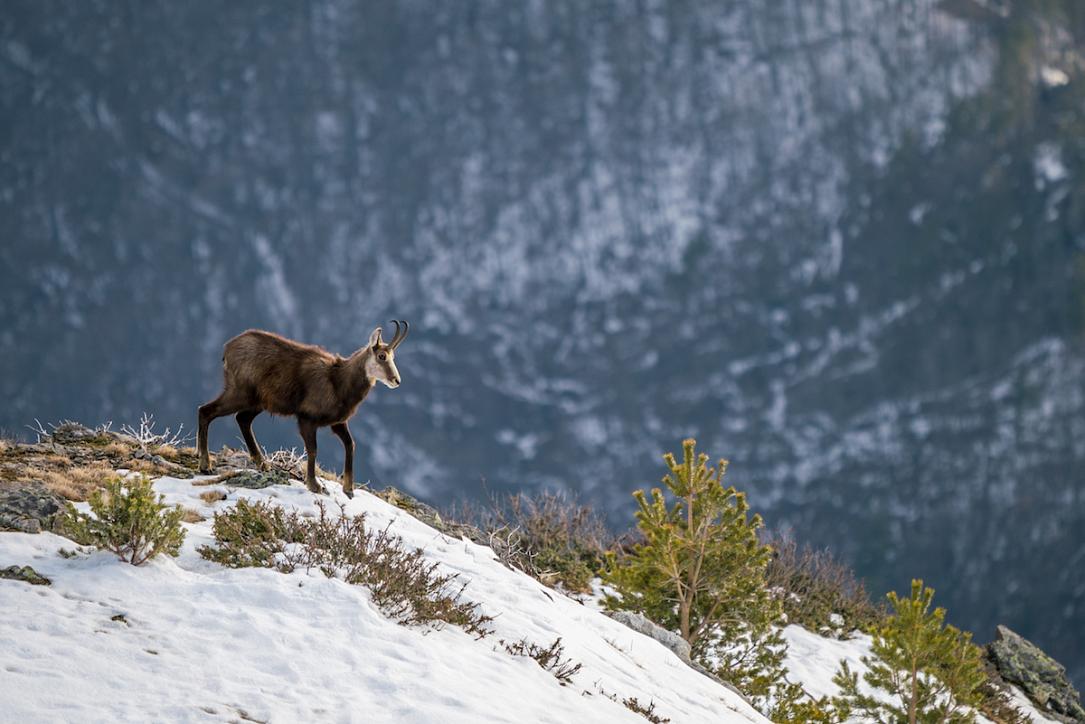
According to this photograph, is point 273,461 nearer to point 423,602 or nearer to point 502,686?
point 423,602

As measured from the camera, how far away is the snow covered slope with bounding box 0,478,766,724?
Result: 8812mm

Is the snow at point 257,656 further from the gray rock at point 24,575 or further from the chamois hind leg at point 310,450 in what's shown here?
the chamois hind leg at point 310,450

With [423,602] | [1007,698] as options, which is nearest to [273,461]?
[423,602]

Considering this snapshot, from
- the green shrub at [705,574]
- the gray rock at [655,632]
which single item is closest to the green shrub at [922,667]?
the green shrub at [705,574]

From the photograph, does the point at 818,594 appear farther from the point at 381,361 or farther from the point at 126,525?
the point at 126,525

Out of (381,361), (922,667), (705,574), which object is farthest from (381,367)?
(922,667)

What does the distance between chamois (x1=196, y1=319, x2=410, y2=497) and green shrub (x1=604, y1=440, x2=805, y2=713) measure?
3.88m

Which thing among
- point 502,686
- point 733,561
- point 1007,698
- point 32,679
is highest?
point 1007,698

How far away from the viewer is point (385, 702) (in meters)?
9.30

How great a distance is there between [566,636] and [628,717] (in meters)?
1.63

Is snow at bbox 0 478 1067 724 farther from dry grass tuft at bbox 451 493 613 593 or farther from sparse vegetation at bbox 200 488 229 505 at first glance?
dry grass tuft at bbox 451 493 613 593

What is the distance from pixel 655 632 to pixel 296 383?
5.04 metres

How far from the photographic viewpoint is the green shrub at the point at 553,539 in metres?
18.3

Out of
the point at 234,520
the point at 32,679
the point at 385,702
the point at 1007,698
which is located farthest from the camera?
the point at 1007,698
